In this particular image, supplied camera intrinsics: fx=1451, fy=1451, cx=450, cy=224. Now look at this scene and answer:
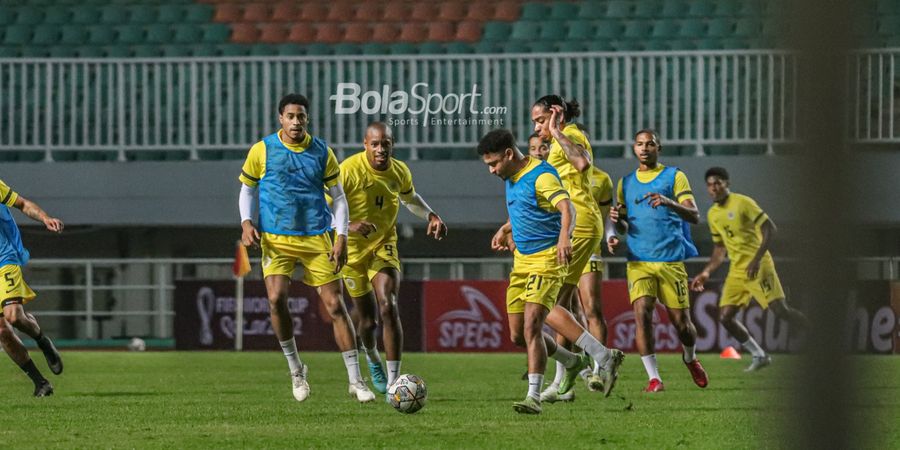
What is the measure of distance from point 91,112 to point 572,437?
1370 centimetres

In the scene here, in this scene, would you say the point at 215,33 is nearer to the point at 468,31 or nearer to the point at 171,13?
the point at 171,13

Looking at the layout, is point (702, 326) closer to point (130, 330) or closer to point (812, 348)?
point (130, 330)

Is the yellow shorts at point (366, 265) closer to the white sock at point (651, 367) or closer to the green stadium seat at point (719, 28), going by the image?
the white sock at point (651, 367)

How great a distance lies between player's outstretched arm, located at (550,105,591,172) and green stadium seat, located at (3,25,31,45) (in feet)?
44.0

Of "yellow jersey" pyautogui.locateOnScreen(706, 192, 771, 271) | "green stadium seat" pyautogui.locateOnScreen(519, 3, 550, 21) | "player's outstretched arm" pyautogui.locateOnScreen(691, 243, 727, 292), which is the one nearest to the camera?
"player's outstretched arm" pyautogui.locateOnScreen(691, 243, 727, 292)

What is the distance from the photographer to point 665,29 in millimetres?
19188

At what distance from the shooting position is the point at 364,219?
9.16 metres

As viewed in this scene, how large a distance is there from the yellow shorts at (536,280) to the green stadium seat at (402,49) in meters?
11.9

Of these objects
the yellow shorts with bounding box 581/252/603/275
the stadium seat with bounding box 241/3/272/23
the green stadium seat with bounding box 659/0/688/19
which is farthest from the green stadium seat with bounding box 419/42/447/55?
the yellow shorts with bounding box 581/252/603/275

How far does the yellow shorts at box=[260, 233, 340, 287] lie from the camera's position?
8.33 metres

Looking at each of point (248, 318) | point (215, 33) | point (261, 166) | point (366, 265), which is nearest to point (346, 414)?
point (261, 166)

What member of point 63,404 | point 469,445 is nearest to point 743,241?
point 63,404

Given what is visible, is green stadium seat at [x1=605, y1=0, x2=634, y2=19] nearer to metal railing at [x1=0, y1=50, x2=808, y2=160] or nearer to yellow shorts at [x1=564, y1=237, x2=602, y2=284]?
metal railing at [x1=0, y1=50, x2=808, y2=160]

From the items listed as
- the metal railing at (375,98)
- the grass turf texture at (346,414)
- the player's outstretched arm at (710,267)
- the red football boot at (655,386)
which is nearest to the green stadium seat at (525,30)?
the metal railing at (375,98)
